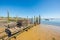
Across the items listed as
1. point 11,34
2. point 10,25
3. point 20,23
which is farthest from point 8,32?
point 20,23

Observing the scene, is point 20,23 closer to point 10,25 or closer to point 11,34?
point 10,25

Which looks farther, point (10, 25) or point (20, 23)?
point (20, 23)

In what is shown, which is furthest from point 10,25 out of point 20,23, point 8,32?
point 20,23

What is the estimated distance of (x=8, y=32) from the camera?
9648 millimetres

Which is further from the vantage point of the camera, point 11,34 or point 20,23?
point 20,23

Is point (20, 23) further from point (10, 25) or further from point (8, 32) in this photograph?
point (8, 32)

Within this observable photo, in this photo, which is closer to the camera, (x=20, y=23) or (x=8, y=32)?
(x=8, y=32)

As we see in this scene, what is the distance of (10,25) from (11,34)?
1843 millimetres

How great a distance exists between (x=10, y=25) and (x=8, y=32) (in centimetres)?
182

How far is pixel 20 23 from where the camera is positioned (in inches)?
605

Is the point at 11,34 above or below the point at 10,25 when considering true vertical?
below

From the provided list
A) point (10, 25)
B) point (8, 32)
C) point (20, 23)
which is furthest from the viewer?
point (20, 23)

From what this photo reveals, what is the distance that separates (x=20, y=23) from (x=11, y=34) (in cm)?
567

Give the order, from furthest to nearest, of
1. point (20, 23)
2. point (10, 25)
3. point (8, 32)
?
1. point (20, 23)
2. point (10, 25)
3. point (8, 32)
